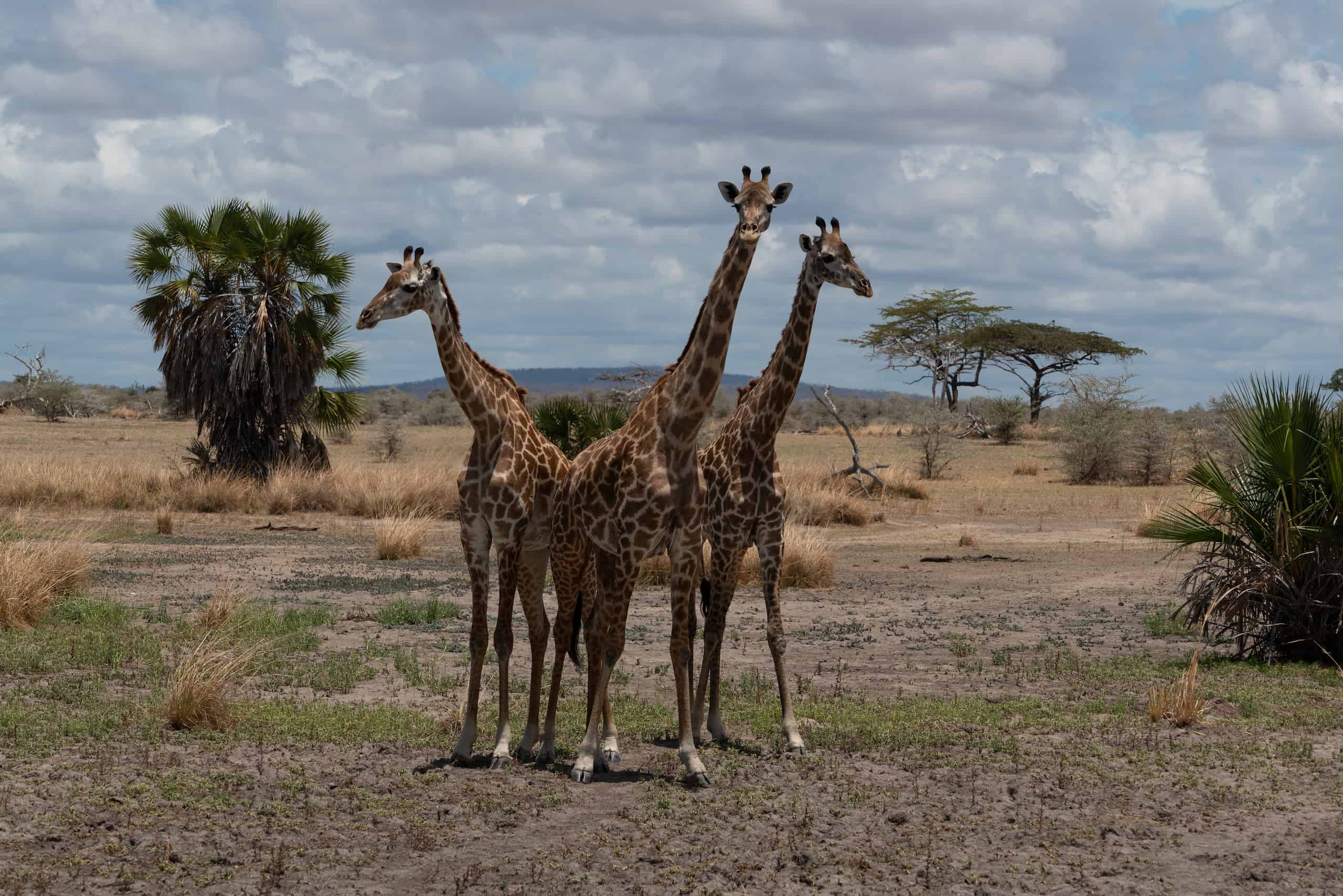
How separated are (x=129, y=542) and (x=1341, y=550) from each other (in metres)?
15.3

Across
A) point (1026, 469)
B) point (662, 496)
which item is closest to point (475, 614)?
point (662, 496)

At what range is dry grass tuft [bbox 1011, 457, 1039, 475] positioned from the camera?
3603 cm

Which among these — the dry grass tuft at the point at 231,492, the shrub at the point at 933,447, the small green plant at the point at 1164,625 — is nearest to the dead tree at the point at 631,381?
the dry grass tuft at the point at 231,492

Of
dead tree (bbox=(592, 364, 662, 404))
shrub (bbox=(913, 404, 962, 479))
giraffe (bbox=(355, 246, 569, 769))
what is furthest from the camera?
shrub (bbox=(913, 404, 962, 479))

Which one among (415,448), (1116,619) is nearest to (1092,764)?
(1116,619)

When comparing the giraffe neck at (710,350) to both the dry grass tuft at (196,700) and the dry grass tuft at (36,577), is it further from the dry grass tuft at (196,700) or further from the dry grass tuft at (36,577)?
the dry grass tuft at (36,577)

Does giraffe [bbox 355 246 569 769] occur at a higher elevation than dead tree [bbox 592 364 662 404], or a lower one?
lower

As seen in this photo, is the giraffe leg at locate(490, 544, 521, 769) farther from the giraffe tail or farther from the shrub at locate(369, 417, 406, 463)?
the shrub at locate(369, 417, 406, 463)

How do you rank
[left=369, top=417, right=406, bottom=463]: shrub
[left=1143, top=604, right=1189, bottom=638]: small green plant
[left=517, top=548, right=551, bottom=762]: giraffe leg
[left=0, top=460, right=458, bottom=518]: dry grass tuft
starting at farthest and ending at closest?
[left=369, top=417, right=406, bottom=463]: shrub → [left=0, top=460, right=458, bottom=518]: dry grass tuft → [left=1143, top=604, right=1189, bottom=638]: small green plant → [left=517, top=548, right=551, bottom=762]: giraffe leg

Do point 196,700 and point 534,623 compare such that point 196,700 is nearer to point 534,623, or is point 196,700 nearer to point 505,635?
point 505,635

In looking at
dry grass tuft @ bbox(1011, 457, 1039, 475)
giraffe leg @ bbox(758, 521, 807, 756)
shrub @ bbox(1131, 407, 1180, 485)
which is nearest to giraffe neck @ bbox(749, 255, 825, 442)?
giraffe leg @ bbox(758, 521, 807, 756)

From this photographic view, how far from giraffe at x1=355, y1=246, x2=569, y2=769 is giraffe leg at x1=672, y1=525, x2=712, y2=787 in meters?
0.75

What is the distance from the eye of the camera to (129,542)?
60.5 ft

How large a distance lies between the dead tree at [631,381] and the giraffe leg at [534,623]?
16752mm
